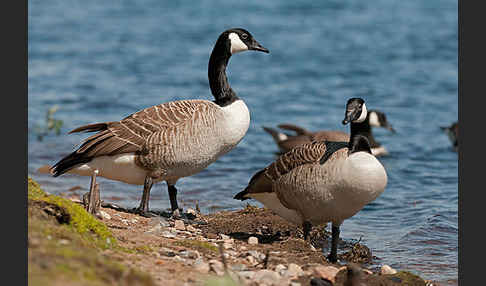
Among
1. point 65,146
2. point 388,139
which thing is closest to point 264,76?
point 388,139

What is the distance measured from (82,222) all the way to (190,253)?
1096 mm

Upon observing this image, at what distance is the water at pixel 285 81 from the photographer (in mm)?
11035

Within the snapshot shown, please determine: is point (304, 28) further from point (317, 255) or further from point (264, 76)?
point (317, 255)

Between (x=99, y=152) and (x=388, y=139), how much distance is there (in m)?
9.84

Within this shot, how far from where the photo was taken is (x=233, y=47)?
9.47 m

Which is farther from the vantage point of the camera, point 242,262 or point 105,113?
point 105,113

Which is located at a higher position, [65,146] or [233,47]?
[233,47]

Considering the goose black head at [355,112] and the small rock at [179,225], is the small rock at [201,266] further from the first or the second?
the goose black head at [355,112]

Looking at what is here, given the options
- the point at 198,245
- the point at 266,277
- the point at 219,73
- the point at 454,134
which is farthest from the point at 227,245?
the point at 454,134

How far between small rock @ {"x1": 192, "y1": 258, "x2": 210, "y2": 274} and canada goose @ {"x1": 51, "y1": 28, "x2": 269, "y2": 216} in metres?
2.51

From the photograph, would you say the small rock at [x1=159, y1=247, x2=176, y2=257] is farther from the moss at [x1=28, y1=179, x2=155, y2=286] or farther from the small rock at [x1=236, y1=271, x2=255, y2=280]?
the small rock at [x1=236, y1=271, x2=255, y2=280]

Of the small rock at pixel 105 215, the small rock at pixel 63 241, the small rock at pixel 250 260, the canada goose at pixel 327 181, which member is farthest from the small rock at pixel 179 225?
the small rock at pixel 63 241

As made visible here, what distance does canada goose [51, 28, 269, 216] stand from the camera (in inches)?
340

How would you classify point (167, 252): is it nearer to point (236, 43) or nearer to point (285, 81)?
point (236, 43)
